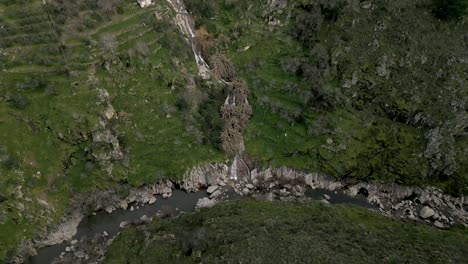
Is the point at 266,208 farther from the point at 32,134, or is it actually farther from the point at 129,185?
the point at 32,134

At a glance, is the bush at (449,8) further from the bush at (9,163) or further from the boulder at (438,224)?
the bush at (9,163)

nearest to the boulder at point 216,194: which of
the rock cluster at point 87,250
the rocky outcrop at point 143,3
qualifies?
the rock cluster at point 87,250

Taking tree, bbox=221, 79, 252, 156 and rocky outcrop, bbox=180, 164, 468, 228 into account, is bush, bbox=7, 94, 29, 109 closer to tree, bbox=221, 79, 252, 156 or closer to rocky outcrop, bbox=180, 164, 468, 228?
rocky outcrop, bbox=180, 164, 468, 228

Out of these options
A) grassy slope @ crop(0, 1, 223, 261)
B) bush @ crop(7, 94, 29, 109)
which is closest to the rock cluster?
grassy slope @ crop(0, 1, 223, 261)

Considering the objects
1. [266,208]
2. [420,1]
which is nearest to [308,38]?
[420,1]

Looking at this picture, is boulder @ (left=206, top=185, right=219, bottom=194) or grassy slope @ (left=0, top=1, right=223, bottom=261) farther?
boulder @ (left=206, top=185, right=219, bottom=194)

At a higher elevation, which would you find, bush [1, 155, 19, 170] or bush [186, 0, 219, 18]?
bush [186, 0, 219, 18]
